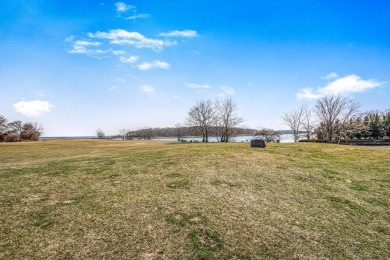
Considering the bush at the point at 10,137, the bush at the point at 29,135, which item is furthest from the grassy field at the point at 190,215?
the bush at the point at 29,135

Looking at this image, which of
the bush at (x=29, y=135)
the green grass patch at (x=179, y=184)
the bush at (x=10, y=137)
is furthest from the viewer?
the bush at (x=29, y=135)

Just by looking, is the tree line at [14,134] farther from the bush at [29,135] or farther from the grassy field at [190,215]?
the grassy field at [190,215]

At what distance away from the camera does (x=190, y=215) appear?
23.5 feet

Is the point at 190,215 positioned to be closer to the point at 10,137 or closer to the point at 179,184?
the point at 179,184

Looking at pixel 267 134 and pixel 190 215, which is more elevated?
pixel 267 134

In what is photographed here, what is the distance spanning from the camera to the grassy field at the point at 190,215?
5.51 m

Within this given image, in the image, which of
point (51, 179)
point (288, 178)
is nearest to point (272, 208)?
point (288, 178)

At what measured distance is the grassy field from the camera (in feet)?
18.1

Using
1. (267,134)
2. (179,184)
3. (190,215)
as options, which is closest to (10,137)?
(267,134)

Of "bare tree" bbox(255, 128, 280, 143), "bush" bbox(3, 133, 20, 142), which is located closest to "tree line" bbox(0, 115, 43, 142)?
"bush" bbox(3, 133, 20, 142)

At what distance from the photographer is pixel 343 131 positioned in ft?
222

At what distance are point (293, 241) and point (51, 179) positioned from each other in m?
9.66

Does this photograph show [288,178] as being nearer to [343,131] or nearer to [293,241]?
[293,241]

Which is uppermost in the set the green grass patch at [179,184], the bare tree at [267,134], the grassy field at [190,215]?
the bare tree at [267,134]
